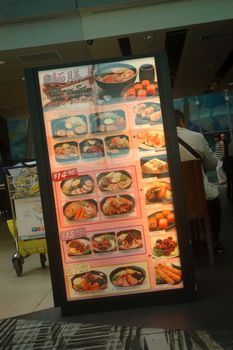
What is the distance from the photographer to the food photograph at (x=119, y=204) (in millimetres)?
4141

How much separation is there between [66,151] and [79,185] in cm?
31

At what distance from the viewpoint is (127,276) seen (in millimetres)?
4172

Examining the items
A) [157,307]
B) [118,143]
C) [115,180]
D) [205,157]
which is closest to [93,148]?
[118,143]

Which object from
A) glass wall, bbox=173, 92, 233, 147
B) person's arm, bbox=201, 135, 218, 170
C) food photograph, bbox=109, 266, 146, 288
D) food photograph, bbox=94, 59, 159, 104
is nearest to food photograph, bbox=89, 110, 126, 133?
food photograph, bbox=94, 59, 159, 104

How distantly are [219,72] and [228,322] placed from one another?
12.8 metres

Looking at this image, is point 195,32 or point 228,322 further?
point 195,32

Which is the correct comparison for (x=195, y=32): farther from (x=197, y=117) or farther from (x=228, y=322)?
(x=197, y=117)

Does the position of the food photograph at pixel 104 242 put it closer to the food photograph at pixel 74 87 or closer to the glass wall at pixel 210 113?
the food photograph at pixel 74 87

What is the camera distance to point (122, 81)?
4.03 meters

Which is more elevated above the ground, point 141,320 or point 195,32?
point 195,32

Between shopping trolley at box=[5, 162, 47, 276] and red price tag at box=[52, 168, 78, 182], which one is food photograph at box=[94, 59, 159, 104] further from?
shopping trolley at box=[5, 162, 47, 276]

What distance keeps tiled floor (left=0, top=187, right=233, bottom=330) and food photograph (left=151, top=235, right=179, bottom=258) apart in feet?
1.46

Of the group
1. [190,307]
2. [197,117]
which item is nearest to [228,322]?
[190,307]

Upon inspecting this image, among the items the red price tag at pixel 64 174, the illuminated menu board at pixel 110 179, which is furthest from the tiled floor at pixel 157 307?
the red price tag at pixel 64 174
